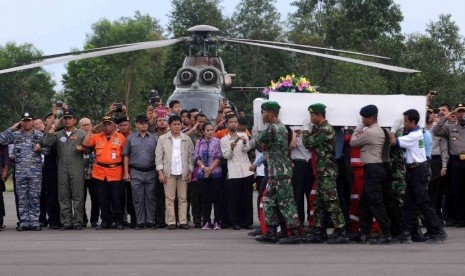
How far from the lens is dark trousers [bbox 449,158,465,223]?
2023 cm

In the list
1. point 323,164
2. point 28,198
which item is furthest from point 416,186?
point 28,198

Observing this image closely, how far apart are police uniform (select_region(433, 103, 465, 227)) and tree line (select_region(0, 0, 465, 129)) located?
3277 centimetres

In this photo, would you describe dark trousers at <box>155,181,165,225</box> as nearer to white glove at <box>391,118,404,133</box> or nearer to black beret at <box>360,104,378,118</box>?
white glove at <box>391,118,404,133</box>

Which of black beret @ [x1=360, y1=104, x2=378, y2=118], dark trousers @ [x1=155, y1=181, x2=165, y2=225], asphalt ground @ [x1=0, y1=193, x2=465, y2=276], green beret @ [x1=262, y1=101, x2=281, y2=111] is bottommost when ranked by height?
Result: asphalt ground @ [x1=0, y1=193, x2=465, y2=276]

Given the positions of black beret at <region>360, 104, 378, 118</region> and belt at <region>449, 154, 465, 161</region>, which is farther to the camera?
belt at <region>449, 154, 465, 161</region>

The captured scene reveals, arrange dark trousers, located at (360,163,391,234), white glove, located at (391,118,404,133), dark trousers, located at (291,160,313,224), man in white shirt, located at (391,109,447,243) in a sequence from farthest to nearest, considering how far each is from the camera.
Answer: dark trousers, located at (291,160,313,224), white glove, located at (391,118,404,133), man in white shirt, located at (391,109,447,243), dark trousers, located at (360,163,391,234)

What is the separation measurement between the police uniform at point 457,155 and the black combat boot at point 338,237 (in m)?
4.12

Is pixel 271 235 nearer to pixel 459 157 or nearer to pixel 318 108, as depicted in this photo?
pixel 318 108

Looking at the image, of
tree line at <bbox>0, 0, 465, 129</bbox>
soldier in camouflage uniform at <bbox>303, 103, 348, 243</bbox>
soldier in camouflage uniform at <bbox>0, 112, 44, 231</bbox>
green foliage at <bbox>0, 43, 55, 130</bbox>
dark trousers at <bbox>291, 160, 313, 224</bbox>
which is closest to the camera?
soldier in camouflage uniform at <bbox>303, 103, 348, 243</bbox>

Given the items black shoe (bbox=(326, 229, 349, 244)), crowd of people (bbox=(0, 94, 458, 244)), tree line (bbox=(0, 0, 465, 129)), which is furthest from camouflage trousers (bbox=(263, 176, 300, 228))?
tree line (bbox=(0, 0, 465, 129))

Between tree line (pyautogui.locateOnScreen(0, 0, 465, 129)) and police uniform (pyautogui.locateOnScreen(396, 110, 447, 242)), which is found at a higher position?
tree line (pyautogui.locateOnScreen(0, 0, 465, 129))

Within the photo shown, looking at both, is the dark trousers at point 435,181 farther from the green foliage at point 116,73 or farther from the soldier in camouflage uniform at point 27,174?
the green foliage at point 116,73

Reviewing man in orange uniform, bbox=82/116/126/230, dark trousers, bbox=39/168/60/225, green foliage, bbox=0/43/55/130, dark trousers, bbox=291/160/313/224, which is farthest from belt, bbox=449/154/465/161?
green foliage, bbox=0/43/55/130

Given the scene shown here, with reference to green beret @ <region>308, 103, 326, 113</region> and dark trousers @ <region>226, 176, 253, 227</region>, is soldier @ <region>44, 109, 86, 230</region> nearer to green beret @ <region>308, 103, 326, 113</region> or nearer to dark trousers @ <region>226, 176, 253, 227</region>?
dark trousers @ <region>226, 176, 253, 227</region>
